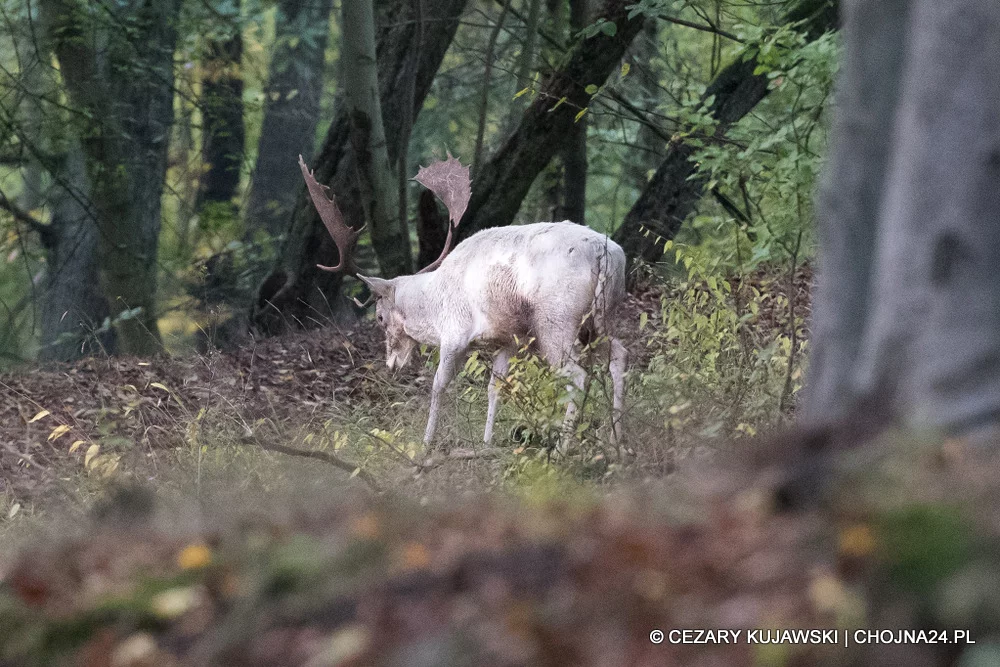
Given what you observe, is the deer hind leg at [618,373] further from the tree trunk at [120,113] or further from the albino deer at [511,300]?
the tree trunk at [120,113]

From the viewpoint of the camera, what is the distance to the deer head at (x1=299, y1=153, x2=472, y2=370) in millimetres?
10672

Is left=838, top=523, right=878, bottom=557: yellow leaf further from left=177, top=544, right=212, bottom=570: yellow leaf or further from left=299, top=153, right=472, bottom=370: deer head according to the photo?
left=299, top=153, right=472, bottom=370: deer head

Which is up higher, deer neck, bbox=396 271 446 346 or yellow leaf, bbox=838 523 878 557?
yellow leaf, bbox=838 523 878 557

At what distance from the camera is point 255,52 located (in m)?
24.9

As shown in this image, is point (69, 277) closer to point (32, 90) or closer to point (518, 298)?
point (32, 90)

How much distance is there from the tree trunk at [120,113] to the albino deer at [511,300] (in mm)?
5303

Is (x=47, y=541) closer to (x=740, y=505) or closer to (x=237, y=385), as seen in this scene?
(x=740, y=505)

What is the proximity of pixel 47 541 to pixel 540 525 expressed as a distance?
7.50ft

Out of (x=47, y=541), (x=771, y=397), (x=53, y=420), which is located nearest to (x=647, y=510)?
(x=47, y=541)

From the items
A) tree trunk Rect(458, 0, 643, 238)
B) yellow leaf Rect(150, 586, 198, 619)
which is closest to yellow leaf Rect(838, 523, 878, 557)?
yellow leaf Rect(150, 586, 198, 619)

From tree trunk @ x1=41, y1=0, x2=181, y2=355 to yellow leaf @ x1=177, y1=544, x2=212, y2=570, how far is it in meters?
10.8

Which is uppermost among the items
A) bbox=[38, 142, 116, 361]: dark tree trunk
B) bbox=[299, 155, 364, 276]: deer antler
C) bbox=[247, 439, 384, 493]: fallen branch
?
bbox=[299, 155, 364, 276]: deer antler

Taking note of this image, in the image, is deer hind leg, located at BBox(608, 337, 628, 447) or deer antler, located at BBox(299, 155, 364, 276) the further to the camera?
deer antler, located at BBox(299, 155, 364, 276)

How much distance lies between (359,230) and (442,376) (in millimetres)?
2354
